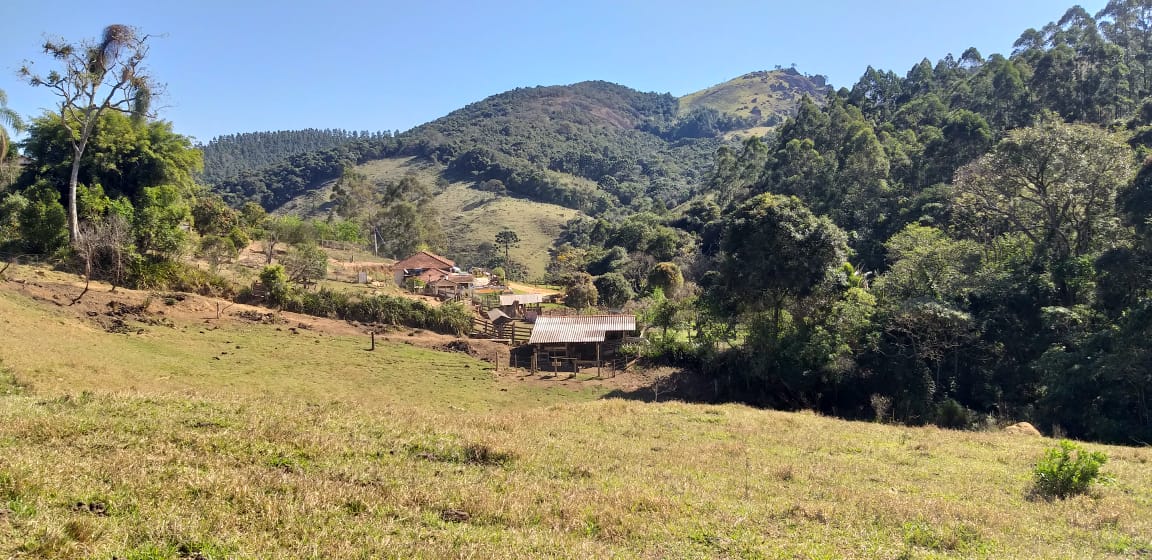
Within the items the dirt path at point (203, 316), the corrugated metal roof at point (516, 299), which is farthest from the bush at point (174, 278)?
the corrugated metal roof at point (516, 299)

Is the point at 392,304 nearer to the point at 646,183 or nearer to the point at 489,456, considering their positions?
the point at 489,456

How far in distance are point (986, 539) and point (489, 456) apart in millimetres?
6686

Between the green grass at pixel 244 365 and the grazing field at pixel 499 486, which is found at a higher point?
the grazing field at pixel 499 486

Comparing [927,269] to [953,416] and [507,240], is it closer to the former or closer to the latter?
[953,416]

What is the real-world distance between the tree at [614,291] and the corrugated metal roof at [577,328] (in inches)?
544

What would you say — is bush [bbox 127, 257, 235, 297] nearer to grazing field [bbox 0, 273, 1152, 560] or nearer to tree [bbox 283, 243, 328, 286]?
tree [bbox 283, 243, 328, 286]

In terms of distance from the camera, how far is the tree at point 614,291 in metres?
47.3

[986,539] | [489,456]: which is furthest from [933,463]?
[489,456]

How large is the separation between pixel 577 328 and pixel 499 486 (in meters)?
24.4

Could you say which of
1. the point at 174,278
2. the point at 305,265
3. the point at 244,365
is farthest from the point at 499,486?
the point at 305,265

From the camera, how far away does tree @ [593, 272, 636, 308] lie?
4731cm

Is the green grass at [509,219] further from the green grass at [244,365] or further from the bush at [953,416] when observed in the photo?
the bush at [953,416]

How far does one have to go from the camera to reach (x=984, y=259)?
27938 mm

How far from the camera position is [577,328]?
32.5 meters
